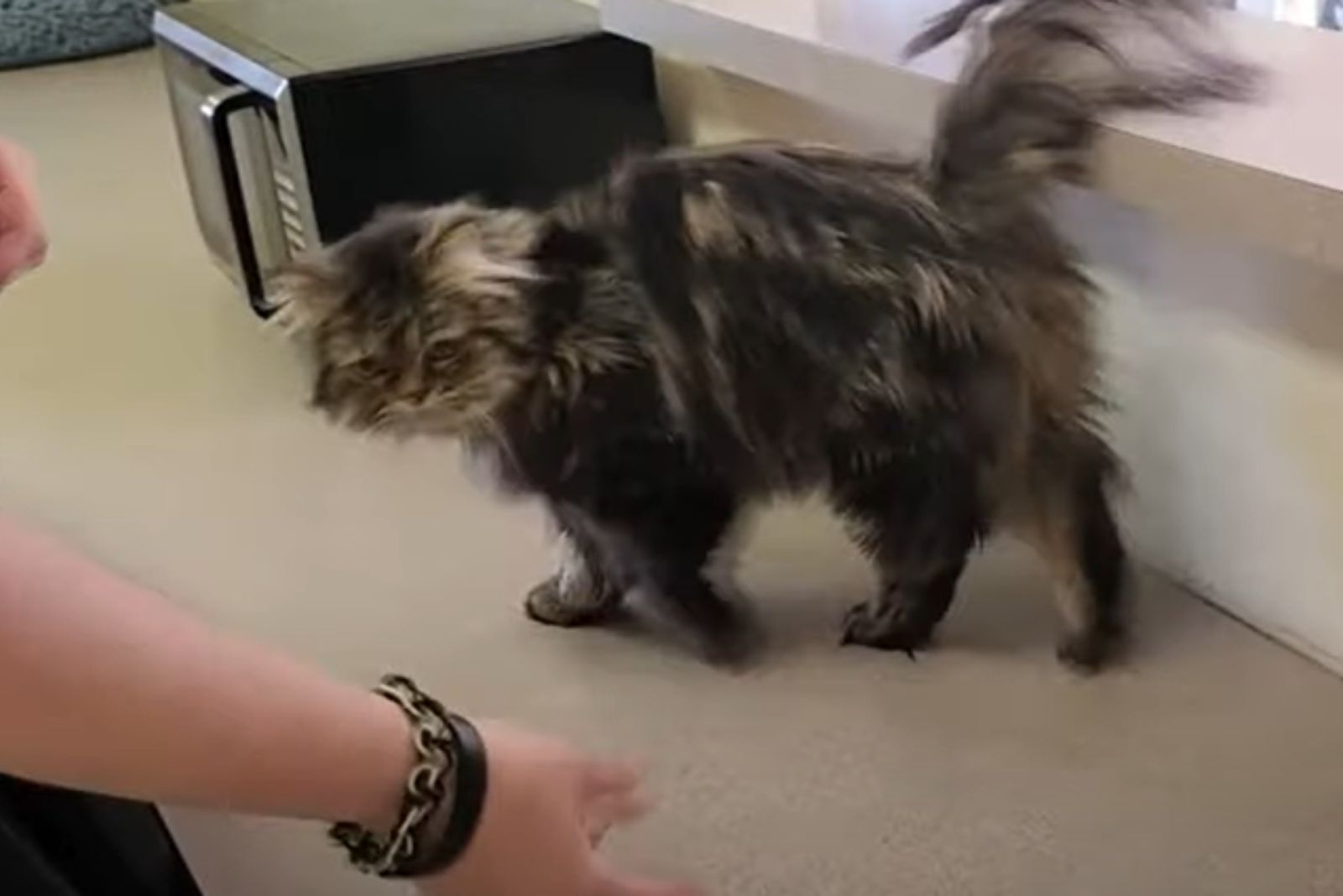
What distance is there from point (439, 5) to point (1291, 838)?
0.97 meters

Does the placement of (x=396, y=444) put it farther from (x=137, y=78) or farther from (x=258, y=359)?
(x=137, y=78)

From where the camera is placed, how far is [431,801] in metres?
0.58

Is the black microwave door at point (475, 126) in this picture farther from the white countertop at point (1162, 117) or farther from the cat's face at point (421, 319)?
the cat's face at point (421, 319)

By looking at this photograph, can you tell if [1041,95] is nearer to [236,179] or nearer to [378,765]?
[378,765]

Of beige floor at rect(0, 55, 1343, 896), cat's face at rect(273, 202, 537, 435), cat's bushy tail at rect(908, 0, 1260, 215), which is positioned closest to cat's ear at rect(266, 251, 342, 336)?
cat's face at rect(273, 202, 537, 435)

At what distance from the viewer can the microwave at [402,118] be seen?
53.6 inches

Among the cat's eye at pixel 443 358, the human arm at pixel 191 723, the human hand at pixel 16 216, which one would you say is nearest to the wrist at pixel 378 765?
the human arm at pixel 191 723

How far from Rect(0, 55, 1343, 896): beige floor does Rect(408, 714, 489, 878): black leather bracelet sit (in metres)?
0.25

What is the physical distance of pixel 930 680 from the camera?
973mm

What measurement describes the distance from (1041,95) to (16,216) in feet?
1.54

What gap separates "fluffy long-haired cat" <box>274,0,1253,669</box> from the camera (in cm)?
93

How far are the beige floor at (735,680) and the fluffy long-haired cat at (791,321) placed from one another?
0.22 ft

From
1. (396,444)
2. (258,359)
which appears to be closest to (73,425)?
(258,359)

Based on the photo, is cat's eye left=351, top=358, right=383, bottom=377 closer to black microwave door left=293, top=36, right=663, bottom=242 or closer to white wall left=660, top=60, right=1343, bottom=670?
white wall left=660, top=60, right=1343, bottom=670
